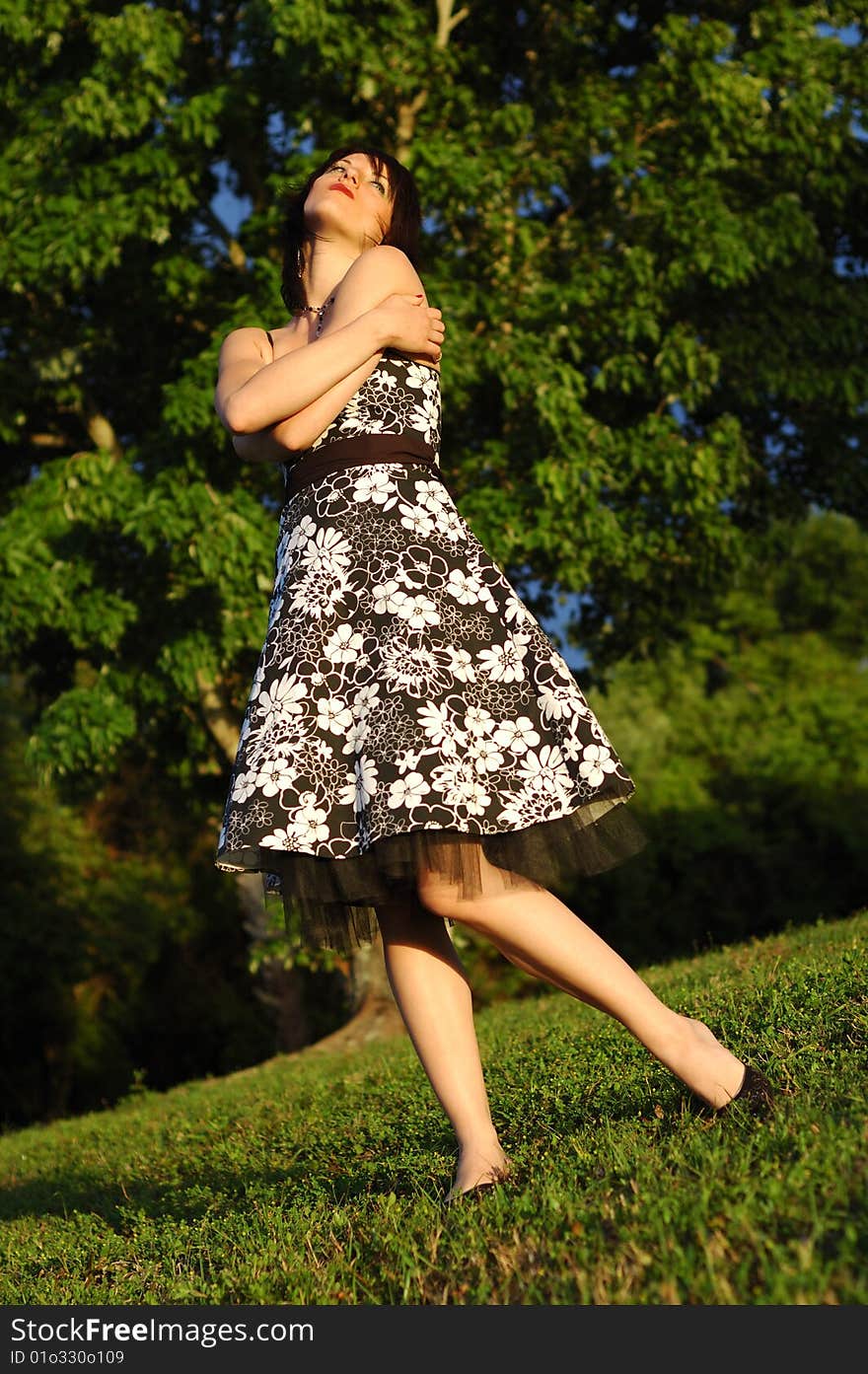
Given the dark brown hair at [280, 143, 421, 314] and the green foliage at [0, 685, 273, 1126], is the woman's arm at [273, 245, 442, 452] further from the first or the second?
the green foliage at [0, 685, 273, 1126]

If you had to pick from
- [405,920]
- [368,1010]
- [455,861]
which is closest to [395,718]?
[455,861]

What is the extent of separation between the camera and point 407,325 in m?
3.59

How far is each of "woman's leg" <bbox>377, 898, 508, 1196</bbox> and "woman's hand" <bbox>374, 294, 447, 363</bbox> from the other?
142cm

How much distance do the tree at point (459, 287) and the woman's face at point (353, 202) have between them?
21.7 feet

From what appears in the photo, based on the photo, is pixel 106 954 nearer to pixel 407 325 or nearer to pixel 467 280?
pixel 467 280

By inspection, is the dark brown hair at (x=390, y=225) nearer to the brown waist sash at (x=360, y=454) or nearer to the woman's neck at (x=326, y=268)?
the woman's neck at (x=326, y=268)

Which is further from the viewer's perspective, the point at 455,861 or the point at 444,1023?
the point at 444,1023

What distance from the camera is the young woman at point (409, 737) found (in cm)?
322

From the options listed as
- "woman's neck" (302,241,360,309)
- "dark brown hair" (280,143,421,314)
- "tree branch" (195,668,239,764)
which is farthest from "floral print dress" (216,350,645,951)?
"tree branch" (195,668,239,764)

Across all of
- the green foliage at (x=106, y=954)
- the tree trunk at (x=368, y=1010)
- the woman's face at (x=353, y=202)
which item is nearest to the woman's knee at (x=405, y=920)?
the woman's face at (x=353, y=202)

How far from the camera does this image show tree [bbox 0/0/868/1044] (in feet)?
36.3

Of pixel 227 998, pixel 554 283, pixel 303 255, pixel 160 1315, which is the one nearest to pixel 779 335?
pixel 554 283

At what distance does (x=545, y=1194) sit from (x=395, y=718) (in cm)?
110

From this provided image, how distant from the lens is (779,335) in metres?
13.0
